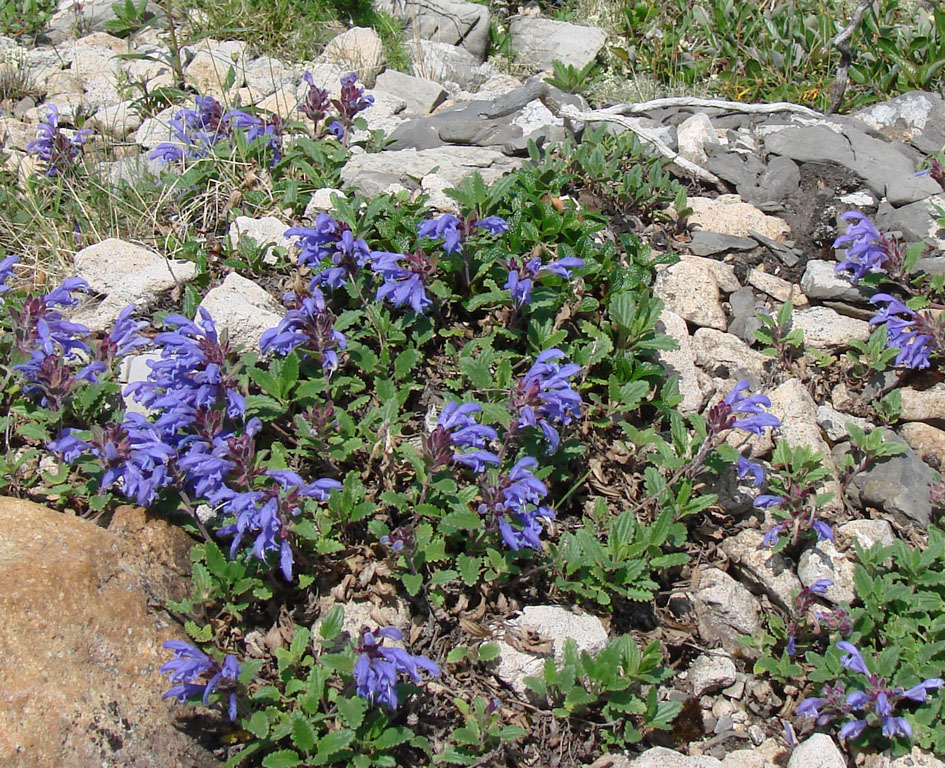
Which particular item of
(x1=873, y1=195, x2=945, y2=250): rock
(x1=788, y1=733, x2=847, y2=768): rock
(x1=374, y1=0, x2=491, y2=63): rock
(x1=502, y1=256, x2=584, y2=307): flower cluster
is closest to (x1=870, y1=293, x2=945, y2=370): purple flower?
(x1=873, y1=195, x2=945, y2=250): rock

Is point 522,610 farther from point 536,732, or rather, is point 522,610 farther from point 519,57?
point 519,57

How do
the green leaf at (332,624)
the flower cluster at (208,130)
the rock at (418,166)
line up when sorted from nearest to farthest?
1. the green leaf at (332,624)
2. the rock at (418,166)
3. the flower cluster at (208,130)

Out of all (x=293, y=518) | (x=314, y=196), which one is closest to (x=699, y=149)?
(x=314, y=196)

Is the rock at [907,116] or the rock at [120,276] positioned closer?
the rock at [120,276]

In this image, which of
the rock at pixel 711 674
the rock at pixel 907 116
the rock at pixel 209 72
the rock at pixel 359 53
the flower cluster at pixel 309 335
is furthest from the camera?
the rock at pixel 359 53

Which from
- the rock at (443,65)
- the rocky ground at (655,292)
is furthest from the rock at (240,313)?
the rock at (443,65)

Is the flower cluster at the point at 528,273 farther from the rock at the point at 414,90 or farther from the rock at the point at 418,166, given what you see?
the rock at the point at 414,90

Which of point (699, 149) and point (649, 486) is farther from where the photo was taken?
point (699, 149)
